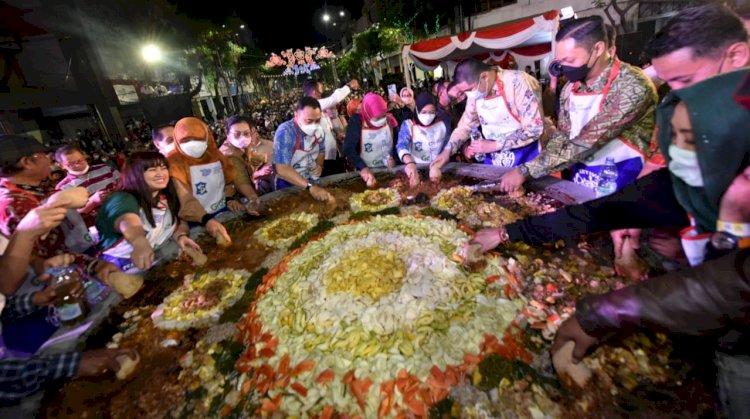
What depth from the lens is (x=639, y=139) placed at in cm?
284

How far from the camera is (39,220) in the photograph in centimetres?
234

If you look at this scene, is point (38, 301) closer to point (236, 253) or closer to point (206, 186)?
point (236, 253)

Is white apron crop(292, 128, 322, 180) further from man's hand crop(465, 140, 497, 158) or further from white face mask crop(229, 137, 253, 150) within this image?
man's hand crop(465, 140, 497, 158)

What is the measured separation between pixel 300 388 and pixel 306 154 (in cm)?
386

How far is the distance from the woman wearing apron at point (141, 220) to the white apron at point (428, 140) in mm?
3543

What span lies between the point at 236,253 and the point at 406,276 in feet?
6.63

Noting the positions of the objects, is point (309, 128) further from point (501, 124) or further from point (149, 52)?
point (149, 52)

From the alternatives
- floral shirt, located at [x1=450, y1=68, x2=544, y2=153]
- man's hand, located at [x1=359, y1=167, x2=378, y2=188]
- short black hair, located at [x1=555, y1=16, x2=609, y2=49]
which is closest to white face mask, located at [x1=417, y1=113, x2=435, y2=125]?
floral shirt, located at [x1=450, y1=68, x2=544, y2=153]

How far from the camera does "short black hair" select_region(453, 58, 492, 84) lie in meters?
4.05

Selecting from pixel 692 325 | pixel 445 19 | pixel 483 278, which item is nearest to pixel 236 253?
pixel 483 278

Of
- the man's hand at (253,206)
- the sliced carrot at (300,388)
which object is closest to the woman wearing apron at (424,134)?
the man's hand at (253,206)

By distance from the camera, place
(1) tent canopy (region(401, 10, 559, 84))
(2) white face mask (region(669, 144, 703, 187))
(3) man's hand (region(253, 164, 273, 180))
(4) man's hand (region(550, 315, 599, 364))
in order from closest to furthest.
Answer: (2) white face mask (region(669, 144, 703, 187)) → (4) man's hand (region(550, 315, 599, 364)) → (3) man's hand (region(253, 164, 273, 180)) → (1) tent canopy (region(401, 10, 559, 84))

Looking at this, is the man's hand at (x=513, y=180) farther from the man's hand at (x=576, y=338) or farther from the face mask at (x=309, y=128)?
the face mask at (x=309, y=128)

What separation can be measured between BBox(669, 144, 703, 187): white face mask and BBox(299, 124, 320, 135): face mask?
4.32 meters
